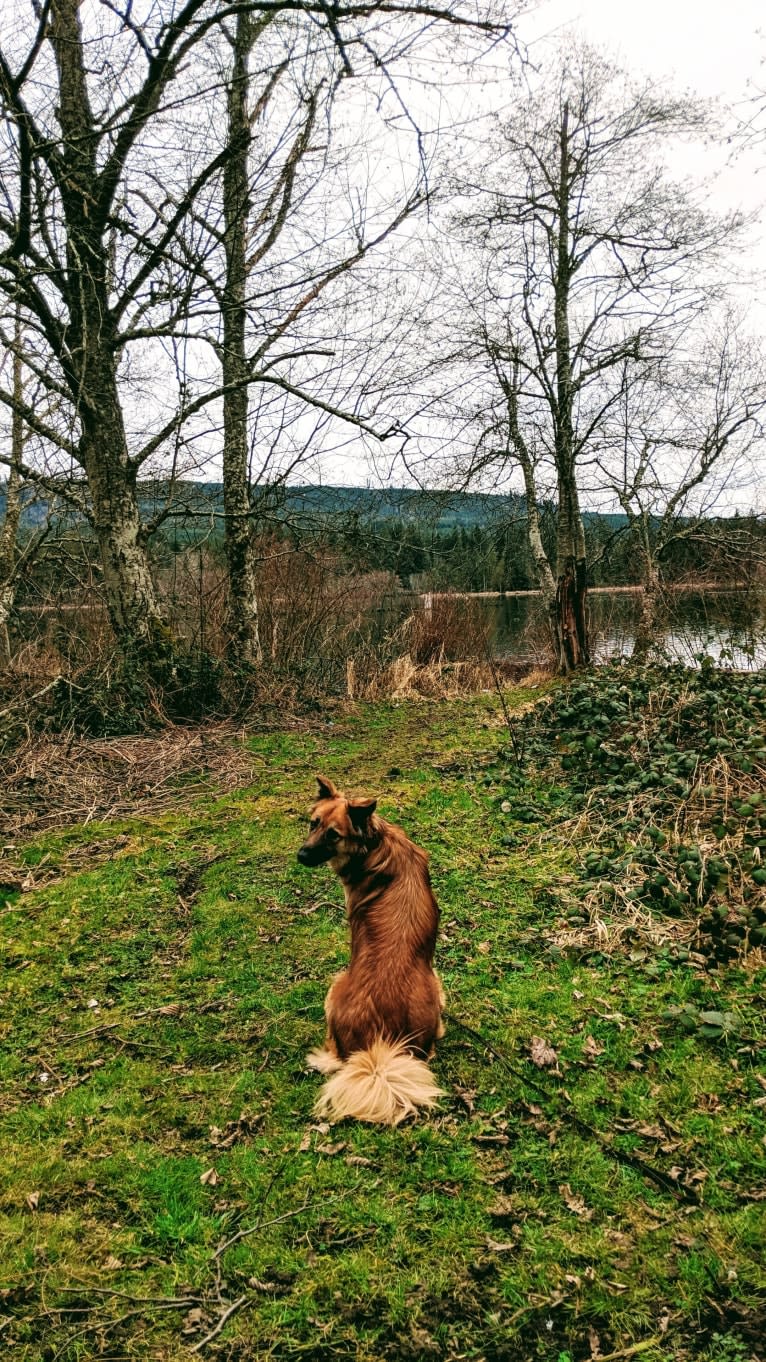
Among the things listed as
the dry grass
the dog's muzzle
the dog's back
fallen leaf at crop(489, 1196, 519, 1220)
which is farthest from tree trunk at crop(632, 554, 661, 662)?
fallen leaf at crop(489, 1196, 519, 1220)

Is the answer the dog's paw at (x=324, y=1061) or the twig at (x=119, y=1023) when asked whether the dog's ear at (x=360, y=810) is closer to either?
the dog's paw at (x=324, y=1061)

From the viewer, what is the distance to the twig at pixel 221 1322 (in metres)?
2.12

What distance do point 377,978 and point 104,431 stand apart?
7.47 metres

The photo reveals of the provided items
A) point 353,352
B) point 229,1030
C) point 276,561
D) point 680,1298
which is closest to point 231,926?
point 229,1030

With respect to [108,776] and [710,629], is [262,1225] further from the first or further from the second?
[710,629]

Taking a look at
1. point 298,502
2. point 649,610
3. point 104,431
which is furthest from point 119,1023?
point 649,610

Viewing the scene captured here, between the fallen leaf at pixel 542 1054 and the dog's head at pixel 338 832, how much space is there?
1.34 m

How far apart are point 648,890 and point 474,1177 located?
2.59 meters

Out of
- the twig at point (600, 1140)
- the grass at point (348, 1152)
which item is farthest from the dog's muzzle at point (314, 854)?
the twig at point (600, 1140)

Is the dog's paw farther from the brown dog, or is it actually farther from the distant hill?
the distant hill

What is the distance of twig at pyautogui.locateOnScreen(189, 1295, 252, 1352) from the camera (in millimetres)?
2121

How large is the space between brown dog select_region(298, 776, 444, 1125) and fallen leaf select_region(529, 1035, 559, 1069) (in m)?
0.50

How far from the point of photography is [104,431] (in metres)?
8.31

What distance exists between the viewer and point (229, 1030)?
146 inches
